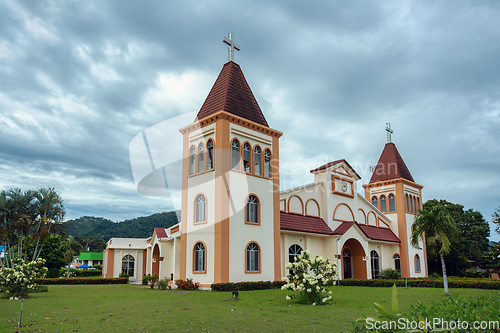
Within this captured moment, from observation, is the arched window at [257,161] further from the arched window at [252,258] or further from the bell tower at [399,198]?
the bell tower at [399,198]

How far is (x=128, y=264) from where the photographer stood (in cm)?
3869

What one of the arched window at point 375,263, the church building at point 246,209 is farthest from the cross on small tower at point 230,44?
the arched window at point 375,263

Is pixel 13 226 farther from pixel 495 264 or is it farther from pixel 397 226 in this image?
pixel 495 264

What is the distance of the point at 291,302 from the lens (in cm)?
1480

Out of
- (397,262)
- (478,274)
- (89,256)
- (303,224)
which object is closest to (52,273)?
(303,224)

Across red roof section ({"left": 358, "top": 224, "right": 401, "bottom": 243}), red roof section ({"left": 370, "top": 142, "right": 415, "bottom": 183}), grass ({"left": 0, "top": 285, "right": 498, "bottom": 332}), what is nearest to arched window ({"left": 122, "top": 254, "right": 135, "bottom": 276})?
red roof section ({"left": 358, "top": 224, "right": 401, "bottom": 243})

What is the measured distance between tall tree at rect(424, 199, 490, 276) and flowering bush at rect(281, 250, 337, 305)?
103 feet

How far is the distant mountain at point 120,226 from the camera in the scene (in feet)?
260

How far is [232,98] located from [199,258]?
10.0 m

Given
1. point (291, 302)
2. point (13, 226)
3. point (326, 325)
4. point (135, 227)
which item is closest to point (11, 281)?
point (291, 302)

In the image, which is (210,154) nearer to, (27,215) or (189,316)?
(189,316)

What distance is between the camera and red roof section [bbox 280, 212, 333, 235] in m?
25.1

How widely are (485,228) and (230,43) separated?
40335mm

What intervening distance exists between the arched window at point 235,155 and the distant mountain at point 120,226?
47.1 m
